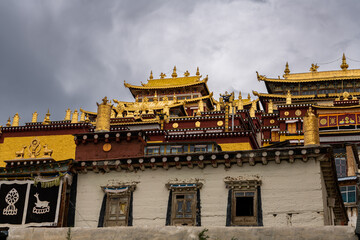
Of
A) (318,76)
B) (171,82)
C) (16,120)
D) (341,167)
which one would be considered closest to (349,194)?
(341,167)

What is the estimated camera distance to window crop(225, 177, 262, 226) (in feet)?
67.2

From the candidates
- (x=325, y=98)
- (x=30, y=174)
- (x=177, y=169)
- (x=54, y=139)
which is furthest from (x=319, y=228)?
(x=325, y=98)

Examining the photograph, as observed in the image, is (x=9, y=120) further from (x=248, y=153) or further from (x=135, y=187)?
(x=248, y=153)

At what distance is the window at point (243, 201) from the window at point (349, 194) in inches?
437

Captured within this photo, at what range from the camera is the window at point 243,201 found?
20.5 metres

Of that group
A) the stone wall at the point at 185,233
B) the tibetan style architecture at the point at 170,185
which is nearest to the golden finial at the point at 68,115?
the tibetan style architecture at the point at 170,185

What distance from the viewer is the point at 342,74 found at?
63.4 meters

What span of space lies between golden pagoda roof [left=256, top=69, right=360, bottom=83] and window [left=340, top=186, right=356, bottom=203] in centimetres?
3352

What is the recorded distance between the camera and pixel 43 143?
4294cm

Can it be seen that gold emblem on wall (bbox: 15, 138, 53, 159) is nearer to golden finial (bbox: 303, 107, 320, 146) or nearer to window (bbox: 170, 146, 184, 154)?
window (bbox: 170, 146, 184, 154)

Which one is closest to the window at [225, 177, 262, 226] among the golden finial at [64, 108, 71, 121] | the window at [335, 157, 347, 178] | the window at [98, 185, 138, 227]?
the window at [98, 185, 138, 227]

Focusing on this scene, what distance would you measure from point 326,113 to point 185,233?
33123mm

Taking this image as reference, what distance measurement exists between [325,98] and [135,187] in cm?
4060

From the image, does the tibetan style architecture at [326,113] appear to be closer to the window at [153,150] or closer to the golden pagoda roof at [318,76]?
the golden pagoda roof at [318,76]
